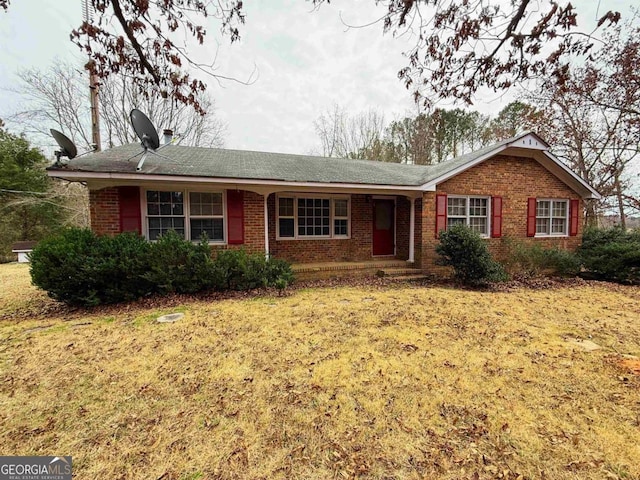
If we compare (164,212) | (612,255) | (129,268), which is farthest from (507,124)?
(129,268)

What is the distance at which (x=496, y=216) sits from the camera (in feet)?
32.8

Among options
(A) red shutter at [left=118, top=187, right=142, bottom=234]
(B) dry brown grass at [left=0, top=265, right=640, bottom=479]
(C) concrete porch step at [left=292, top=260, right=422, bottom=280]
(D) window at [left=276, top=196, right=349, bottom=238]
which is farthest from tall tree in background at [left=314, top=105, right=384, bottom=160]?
(B) dry brown grass at [left=0, top=265, right=640, bottom=479]

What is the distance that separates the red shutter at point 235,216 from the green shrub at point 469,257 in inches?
230

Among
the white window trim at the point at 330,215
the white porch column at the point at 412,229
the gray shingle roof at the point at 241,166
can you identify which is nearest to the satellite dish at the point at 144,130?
the gray shingle roof at the point at 241,166

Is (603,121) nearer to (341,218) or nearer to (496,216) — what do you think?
(496,216)

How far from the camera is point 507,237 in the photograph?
394 inches

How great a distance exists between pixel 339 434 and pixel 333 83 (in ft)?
38.2

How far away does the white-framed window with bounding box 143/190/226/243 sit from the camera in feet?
24.8

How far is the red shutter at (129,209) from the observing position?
7.14 m

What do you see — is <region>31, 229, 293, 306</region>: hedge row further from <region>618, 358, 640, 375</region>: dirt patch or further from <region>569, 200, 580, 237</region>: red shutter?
<region>569, 200, 580, 237</region>: red shutter

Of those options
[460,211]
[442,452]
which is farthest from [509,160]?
[442,452]

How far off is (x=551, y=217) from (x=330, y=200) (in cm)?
821

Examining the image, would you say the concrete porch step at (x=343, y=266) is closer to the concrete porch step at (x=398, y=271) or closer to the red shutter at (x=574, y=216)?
the concrete porch step at (x=398, y=271)

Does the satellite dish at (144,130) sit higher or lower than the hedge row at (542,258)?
higher
